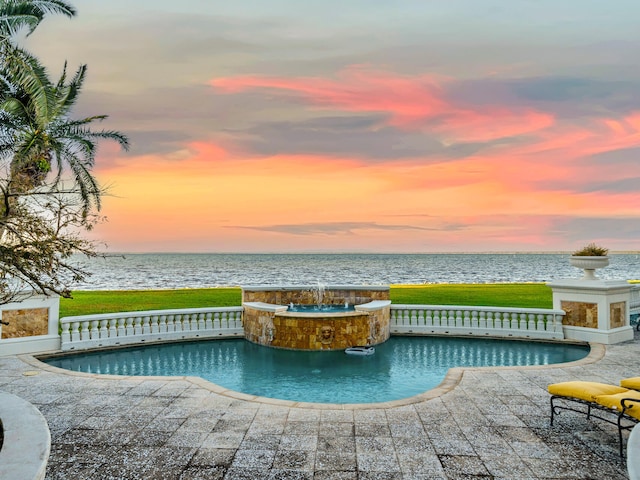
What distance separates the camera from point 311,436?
6.14 metres

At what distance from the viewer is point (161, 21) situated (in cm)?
1500

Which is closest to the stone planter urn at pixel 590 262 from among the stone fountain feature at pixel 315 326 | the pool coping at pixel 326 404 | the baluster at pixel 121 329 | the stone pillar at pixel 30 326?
the pool coping at pixel 326 404

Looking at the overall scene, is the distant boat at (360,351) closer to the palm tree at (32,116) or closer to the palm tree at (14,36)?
the palm tree at (32,116)

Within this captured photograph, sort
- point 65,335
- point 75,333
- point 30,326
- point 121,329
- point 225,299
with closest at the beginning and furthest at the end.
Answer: point 30,326, point 65,335, point 75,333, point 121,329, point 225,299

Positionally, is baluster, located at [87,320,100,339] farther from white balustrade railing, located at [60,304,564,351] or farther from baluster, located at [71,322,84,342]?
baluster, located at [71,322,84,342]

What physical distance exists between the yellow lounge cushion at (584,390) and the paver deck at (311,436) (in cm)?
53

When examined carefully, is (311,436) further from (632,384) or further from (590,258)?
(590,258)

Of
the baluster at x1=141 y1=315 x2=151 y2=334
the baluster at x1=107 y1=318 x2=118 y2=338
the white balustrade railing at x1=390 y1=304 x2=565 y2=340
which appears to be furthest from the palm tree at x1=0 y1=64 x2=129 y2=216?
the white balustrade railing at x1=390 y1=304 x2=565 y2=340

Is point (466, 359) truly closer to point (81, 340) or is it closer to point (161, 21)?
point (81, 340)

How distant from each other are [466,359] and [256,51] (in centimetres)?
1412

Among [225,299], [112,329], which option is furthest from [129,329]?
[225,299]

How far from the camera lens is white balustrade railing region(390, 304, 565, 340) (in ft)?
46.8

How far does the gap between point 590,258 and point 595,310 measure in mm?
1687

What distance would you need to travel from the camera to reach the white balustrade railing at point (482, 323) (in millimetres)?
14273
